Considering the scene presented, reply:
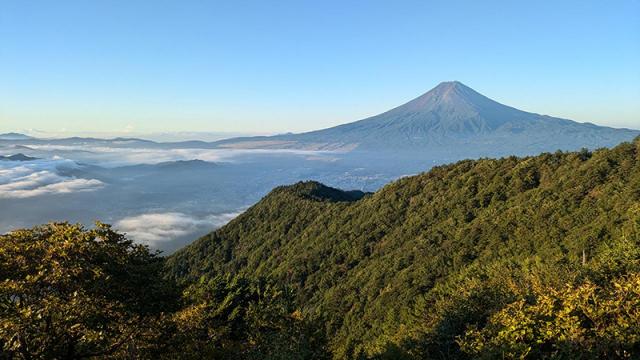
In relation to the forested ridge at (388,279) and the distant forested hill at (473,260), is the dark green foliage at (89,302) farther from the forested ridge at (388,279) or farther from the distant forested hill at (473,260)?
the distant forested hill at (473,260)

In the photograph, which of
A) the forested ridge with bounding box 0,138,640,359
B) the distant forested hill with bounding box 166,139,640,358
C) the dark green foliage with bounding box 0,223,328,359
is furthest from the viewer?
the distant forested hill with bounding box 166,139,640,358

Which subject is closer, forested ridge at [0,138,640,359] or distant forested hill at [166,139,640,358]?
forested ridge at [0,138,640,359]

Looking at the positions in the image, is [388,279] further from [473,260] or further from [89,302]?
[89,302]

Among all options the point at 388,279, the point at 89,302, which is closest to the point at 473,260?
the point at 388,279

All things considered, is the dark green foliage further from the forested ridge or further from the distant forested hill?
the distant forested hill

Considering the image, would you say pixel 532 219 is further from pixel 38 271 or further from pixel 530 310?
pixel 38 271

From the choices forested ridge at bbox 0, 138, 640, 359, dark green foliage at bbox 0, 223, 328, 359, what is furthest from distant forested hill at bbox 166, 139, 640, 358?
dark green foliage at bbox 0, 223, 328, 359

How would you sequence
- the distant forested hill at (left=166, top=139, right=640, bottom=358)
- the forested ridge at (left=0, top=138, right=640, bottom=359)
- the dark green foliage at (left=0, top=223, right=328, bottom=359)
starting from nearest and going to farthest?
the dark green foliage at (left=0, top=223, right=328, bottom=359) → the forested ridge at (left=0, top=138, right=640, bottom=359) → the distant forested hill at (left=166, top=139, right=640, bottom=358)
